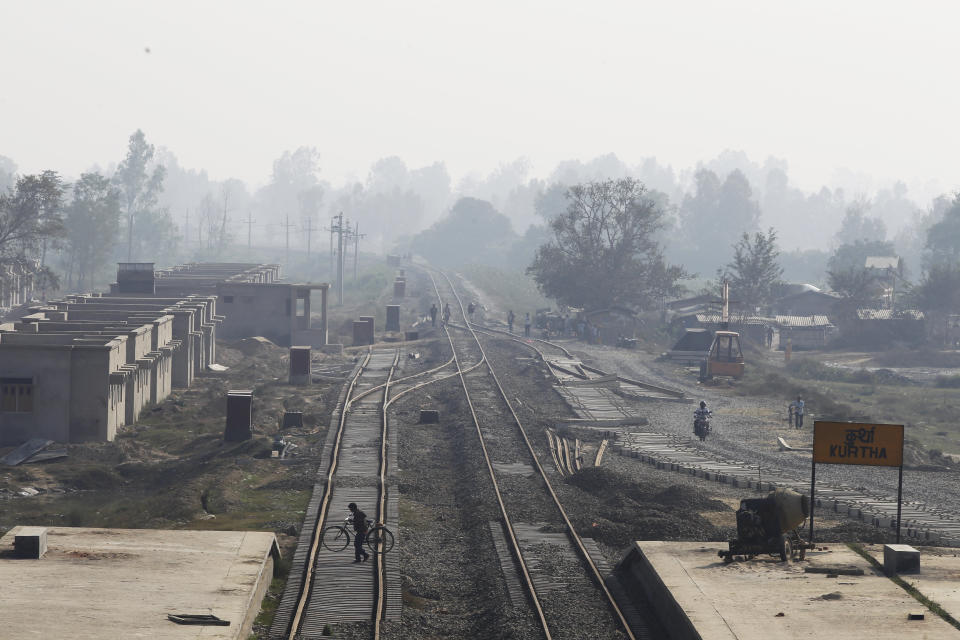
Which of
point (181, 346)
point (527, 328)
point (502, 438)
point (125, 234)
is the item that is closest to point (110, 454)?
point (502, 438)

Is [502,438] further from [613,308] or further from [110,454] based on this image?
[613,308]

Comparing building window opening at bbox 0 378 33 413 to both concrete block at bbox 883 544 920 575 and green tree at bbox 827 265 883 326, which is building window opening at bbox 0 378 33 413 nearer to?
concrete block at bbox 883 544 920 575

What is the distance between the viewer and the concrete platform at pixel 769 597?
14.7 metres

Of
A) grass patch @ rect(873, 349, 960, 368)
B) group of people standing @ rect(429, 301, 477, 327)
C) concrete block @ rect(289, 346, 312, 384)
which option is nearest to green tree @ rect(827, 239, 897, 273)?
grass patch @ rect(873, 349, 960, 368)

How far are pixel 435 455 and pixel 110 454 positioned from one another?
30.0 ft

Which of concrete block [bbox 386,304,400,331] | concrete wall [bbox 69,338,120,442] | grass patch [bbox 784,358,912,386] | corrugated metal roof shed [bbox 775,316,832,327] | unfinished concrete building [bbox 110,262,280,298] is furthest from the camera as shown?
corrugated metal roof shed [bbox 775,316,832,327]

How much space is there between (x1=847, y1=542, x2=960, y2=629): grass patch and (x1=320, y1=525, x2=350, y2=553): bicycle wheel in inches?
368

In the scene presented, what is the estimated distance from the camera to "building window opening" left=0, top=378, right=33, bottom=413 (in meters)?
30.6

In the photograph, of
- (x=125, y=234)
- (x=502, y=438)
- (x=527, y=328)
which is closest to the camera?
(x=502, y=438)

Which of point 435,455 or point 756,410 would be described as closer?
point 435,455

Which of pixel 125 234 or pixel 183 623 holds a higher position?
pixel 125 234

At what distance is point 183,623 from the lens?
14.6 m

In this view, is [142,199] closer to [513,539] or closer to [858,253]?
[858,253]

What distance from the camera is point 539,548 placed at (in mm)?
20031
